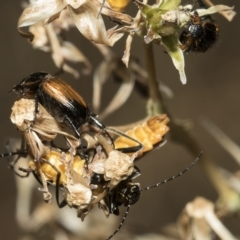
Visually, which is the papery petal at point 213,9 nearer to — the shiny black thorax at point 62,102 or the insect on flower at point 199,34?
the insect on flower at point 199,34

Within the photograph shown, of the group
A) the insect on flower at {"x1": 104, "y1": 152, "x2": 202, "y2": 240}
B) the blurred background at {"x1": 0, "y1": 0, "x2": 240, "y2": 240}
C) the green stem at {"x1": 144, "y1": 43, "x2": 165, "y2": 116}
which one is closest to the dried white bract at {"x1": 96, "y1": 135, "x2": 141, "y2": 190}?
the insect on flower at {"x1": 104, "y1": 152, "x2": 202, "y2": 240}

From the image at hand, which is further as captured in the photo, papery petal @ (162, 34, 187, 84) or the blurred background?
the blurred background

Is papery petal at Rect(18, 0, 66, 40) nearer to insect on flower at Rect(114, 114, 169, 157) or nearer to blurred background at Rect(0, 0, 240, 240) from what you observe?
insect on flower at Rect(114, 114, 169, 157)

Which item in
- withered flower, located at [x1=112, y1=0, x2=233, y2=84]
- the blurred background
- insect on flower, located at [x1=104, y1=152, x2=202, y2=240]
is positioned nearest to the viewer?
withered flower, located at [x1=112, y1=0, x2=233, y2=84]

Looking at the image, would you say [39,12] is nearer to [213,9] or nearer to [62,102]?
[62,102]

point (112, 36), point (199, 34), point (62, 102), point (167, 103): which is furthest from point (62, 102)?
point (167, 103)

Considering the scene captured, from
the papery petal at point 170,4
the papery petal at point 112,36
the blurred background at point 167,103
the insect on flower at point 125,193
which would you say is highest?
the papery petal at point 170,4

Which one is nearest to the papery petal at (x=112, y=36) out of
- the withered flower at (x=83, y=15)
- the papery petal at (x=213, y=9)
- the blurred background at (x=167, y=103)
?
the withered flower at (x=83, y=15)
